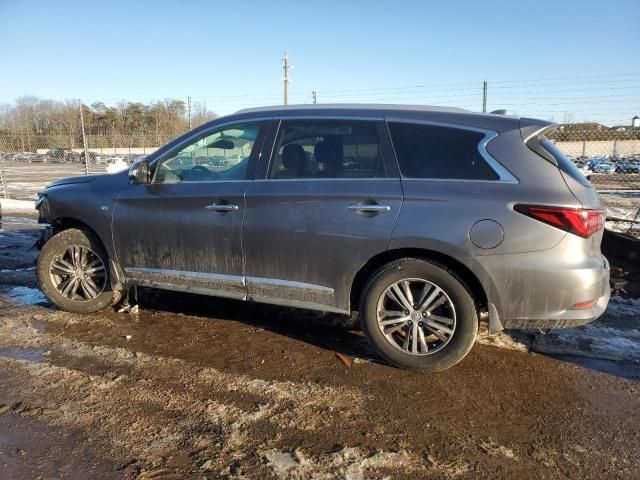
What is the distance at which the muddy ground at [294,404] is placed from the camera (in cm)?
256

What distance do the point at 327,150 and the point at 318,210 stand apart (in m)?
0.49

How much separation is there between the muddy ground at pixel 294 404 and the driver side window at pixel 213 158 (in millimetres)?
1368

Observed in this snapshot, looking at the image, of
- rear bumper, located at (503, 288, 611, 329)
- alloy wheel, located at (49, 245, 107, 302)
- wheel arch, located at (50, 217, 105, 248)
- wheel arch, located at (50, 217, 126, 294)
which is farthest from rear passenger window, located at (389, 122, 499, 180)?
alloy wheel, located at (49, 245, 107, 302)

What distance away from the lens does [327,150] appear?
3.76 m

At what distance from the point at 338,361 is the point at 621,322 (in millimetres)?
2758

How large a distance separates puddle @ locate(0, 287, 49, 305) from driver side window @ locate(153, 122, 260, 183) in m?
2.09

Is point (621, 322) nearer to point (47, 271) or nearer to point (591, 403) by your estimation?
point (591, 403)

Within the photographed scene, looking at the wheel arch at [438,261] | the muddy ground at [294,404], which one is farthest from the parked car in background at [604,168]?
the wheel arch at [438,261]

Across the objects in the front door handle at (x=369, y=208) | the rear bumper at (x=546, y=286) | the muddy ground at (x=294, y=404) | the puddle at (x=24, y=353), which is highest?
the front door handle at (x=369, y=208)

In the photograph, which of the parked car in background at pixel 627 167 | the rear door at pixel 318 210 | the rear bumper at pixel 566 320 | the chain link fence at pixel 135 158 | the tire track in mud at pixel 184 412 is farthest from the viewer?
the parked car in background at pixel 627 167

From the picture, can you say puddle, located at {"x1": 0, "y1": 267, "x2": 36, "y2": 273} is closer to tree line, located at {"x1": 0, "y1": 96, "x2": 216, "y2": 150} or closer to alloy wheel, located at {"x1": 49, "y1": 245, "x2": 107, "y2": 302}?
alloy wheel, located at {"x1": 49, "y1": 245, "x2": 107, "y2": 302}

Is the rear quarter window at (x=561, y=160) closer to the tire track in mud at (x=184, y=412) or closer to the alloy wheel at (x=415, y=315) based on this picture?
the alloy wheel at (x=415, y=315)

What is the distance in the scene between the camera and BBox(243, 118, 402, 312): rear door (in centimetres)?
351

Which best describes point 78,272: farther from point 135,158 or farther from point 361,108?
point 135,158
